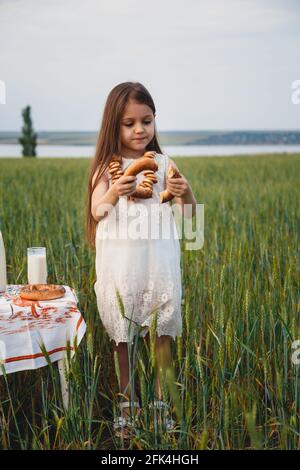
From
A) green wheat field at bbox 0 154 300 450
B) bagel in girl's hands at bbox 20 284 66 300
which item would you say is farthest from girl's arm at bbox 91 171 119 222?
green wheat field at bbox 0 154 300 450

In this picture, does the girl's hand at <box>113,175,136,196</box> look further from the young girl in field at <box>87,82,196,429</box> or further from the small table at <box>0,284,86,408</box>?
the small table at <box>0,284,86,408</box>

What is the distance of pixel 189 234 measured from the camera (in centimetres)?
409

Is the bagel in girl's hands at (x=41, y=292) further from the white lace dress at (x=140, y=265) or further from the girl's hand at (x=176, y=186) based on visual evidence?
the girl's hand at (x=176, y=186)

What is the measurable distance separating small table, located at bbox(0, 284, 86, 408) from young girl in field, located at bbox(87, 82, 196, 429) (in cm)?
16

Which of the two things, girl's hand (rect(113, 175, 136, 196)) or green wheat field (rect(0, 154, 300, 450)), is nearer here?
green wheat field (rect(0, 154, 300, 450))

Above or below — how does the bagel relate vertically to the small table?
above

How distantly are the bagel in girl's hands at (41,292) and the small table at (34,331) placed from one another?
23mm

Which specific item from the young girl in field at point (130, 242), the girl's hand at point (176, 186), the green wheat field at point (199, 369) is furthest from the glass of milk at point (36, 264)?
the girl's hand at point (176, 186)

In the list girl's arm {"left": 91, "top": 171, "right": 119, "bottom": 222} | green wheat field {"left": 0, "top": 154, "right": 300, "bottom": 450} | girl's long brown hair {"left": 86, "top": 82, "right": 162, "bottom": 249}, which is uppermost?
girl's long brown hair {"left": 86, "top": 82, "right": 162, "bottom": 249}

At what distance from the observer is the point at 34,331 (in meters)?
1.81

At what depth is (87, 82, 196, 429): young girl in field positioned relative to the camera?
1.93 metres

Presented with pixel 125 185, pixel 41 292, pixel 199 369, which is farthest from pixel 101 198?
pixel 199 369

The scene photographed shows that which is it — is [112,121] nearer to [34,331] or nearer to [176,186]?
[176,186]
